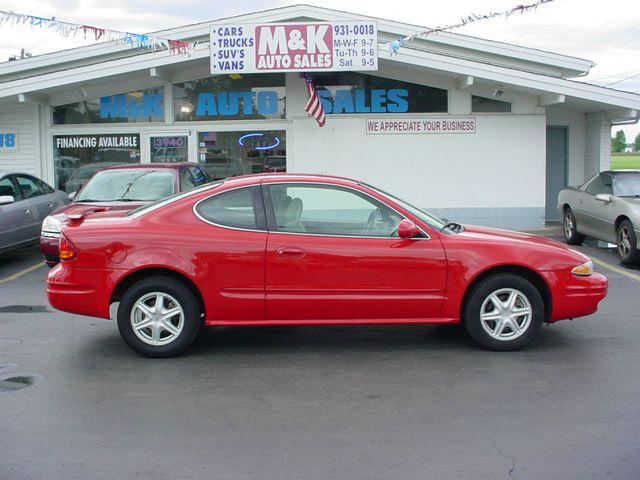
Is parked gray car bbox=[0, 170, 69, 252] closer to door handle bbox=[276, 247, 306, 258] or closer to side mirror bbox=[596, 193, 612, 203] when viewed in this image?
door handle bbox=[276, 247, 306, 258]

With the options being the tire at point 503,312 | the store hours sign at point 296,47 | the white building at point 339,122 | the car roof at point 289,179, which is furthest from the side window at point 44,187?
the tire at point 503,312

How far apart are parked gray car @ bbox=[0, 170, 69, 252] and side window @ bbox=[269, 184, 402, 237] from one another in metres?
6.03

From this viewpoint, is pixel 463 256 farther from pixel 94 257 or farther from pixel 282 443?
pixel 94 257

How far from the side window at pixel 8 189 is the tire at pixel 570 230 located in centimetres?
952

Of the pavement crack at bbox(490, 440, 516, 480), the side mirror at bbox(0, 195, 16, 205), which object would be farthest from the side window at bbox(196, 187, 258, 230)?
the side mirror at bbox(0, 195, 16, 205)

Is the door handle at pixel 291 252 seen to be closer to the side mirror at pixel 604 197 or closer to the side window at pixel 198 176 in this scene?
the side window at pixel 198 176

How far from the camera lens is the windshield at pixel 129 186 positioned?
10.3 m

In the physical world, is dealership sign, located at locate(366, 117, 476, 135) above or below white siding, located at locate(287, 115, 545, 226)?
above

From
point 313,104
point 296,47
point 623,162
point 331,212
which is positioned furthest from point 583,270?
point 623,162

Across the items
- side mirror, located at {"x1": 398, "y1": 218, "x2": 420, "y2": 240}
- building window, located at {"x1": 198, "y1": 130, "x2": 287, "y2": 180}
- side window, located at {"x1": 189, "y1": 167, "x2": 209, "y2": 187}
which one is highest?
building window, located at {"x1": 198, "y1": 130, "x2": 287, "y2": 180}

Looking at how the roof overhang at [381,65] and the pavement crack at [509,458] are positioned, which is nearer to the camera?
the pavement crack at [509,458]

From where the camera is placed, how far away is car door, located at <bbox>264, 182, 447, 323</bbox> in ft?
20.1

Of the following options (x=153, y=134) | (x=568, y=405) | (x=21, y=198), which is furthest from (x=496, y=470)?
(x=153, y=134)

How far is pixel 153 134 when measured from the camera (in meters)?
15.6
